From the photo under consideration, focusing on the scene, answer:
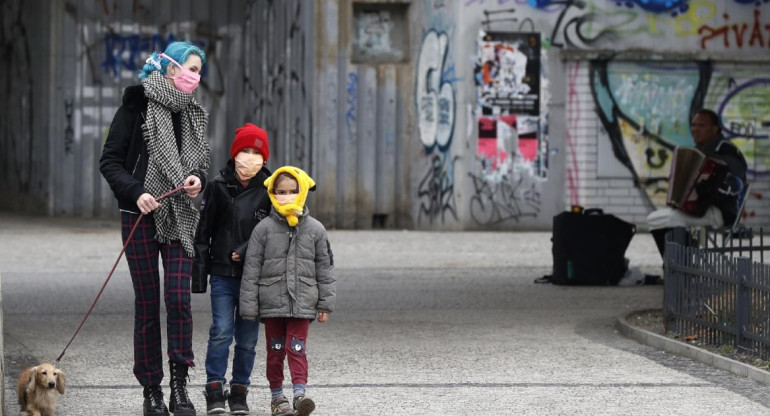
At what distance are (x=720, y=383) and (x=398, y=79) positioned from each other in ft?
46.4

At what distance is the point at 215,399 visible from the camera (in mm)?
8031

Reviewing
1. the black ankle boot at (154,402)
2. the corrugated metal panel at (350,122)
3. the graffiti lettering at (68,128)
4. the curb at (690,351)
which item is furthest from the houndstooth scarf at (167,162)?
the graffiti lettering at (68,128)

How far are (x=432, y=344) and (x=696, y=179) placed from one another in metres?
4.58

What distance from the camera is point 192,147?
7.88 meters

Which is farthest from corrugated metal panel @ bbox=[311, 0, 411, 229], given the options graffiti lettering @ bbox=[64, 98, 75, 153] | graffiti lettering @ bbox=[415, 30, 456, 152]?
graffiti lettering @ bbox=[64, 98, 75, 153]

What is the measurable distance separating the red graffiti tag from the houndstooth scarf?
16304 mm

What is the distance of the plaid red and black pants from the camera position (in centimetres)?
782

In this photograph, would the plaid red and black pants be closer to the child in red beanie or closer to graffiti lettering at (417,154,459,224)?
the child in red beanie

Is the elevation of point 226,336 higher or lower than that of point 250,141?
lower

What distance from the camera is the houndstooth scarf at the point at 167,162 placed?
7758 millimetres

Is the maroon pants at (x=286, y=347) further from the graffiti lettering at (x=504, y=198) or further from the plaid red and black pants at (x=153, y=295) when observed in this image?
the graffiti lettering at (x=504, y=198)

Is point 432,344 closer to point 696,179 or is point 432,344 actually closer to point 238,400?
point 238,400

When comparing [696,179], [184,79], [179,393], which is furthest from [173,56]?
[696,179]

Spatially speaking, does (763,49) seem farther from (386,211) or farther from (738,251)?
(738,251)
